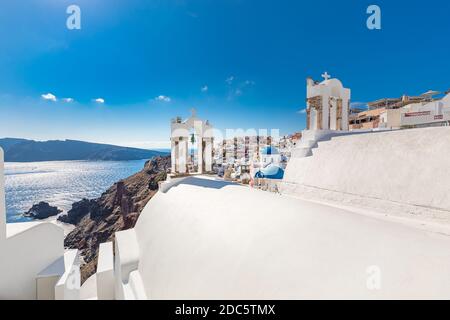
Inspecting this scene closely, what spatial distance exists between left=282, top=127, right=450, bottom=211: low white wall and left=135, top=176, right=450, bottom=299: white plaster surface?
191 centimetres

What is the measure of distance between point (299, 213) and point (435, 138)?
3973mm

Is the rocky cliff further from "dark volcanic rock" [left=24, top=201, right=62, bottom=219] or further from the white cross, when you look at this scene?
the white cross

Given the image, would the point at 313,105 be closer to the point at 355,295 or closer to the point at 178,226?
the point at 178,226

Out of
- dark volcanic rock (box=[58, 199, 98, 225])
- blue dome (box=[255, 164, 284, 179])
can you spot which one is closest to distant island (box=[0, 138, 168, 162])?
dark volcanic rock (box=[58, 199, 98, 225])

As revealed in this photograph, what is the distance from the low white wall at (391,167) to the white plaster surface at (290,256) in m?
1.91

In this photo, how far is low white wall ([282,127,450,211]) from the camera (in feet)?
15.5

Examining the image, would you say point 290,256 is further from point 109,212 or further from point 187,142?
point 109,212

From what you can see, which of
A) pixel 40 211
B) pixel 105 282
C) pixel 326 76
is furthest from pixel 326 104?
pixel 40 211

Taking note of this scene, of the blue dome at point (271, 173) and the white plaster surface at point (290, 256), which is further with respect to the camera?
the blue dome at point (271, 173)

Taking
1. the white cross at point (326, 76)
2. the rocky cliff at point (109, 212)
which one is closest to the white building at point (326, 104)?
the white cross at point (326, 76)

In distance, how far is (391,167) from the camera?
18.5ft

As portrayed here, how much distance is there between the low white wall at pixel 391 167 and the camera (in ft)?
15.5

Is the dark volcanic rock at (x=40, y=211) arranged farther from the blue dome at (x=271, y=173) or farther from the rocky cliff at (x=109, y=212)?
the blue dome at (x=271, y=173)
